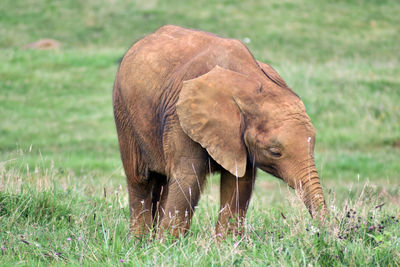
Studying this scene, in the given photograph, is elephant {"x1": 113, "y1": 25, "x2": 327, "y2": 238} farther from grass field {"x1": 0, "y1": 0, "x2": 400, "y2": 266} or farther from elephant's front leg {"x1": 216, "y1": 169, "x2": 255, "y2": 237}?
grass field {"x1": 0, "y1": 0, "x2": 400, "y2": 266}

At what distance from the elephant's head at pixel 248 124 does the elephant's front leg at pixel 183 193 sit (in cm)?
28

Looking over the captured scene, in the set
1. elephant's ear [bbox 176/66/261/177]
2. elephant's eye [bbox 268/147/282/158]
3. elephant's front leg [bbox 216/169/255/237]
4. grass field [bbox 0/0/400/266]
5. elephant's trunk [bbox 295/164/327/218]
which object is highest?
elephant's ear [bbox 176/66/261/177]

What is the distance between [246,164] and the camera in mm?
5520

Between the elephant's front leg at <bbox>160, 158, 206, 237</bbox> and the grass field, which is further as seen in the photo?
the elephant's front leg at <bbox>160, 158, 206, 237</bbox>

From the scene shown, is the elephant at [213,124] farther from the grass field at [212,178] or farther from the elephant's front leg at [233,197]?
the grass field at [212,178]

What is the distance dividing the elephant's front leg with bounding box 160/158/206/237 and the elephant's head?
10.9 inches

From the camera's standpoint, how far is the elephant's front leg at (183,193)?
556 cm

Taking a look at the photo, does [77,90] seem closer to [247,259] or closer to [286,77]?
[286,77]

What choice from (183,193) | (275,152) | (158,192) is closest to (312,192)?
(275,152)

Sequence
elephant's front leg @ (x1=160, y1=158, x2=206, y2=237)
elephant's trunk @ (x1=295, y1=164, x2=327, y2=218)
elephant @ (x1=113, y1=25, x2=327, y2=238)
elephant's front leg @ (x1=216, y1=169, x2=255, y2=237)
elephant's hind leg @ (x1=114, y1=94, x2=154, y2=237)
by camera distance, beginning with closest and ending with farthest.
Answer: elephant's trunk @ (x1=295, y1=164, x2=327, y2=218) → elephant @ (x1=113, y1=25, x2=327, y2=238) → elephant's front leg @ (x1=160, y1=158, x2=206, y2=237) → elephant's front leg @ (x1=216, y1=169, x2=255, y2=237) → elephant's hind leg @ (x1=114, y1=94, x2=154, y2=237)

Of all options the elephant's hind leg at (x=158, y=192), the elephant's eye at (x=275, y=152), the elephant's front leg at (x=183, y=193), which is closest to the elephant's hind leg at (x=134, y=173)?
the elephant's hind leg at (x=158, y=192)

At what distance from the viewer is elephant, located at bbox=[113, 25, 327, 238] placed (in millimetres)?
5250

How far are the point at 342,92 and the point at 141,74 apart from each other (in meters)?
12.2

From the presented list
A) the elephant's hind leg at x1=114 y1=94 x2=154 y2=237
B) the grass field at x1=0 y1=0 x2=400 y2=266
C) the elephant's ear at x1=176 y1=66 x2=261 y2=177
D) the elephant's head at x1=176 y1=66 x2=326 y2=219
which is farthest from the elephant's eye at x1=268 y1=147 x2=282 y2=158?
the elephant's hind leg at x1=114 y1=94 x2=154 y2=237
